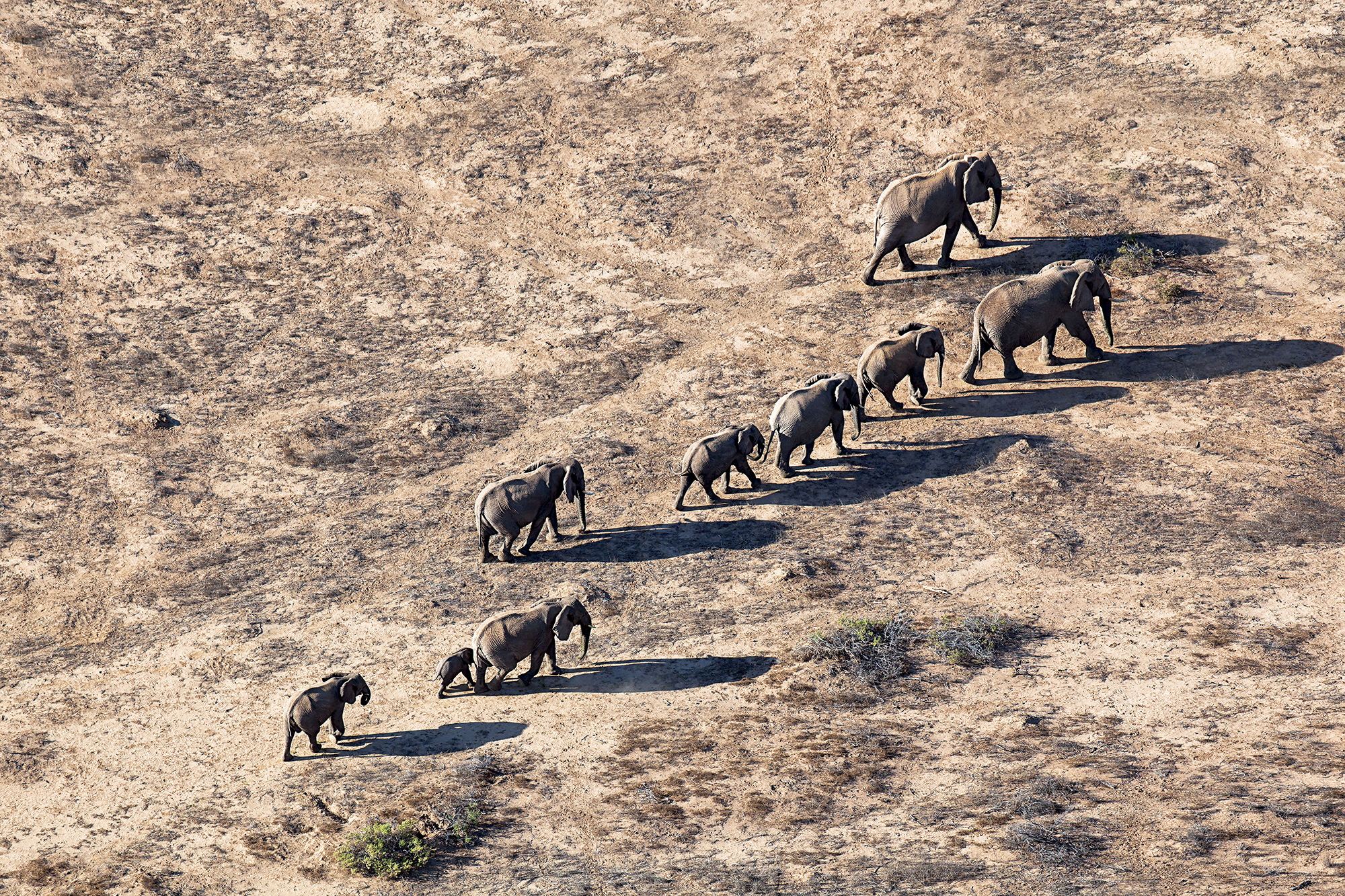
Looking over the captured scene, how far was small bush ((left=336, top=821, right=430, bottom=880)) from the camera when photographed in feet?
50.0

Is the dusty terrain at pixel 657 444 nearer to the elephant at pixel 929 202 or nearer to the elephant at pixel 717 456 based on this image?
the elephant at pixel 717 456

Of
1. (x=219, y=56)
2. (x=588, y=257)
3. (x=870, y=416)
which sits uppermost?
(x=219, y=56)

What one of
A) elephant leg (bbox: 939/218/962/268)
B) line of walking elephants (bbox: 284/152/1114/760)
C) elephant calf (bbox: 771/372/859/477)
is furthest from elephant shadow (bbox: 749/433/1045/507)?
elephant leg (bbox: 939/218/962/268)

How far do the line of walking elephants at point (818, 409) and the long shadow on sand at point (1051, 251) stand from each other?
50 cm

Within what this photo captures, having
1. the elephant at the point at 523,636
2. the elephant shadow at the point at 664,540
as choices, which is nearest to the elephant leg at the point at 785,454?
the elephant shadow at the point at 664,540

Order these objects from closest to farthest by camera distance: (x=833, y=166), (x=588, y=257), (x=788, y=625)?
(x=788, y=625), (x=588, y=257), (x=833, y=166)

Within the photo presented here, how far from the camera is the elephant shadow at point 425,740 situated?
17.6 meters

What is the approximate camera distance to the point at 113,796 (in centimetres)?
1716

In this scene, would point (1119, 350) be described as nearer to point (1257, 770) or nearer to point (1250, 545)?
point (1250, 545)

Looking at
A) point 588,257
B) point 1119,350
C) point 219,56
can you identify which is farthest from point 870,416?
point 219,56

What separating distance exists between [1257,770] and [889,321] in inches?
565

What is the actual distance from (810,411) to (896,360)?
8.00ft

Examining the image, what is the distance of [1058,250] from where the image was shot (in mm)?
29422

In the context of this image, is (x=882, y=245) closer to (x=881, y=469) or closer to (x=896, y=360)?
(x=896, y=360)
